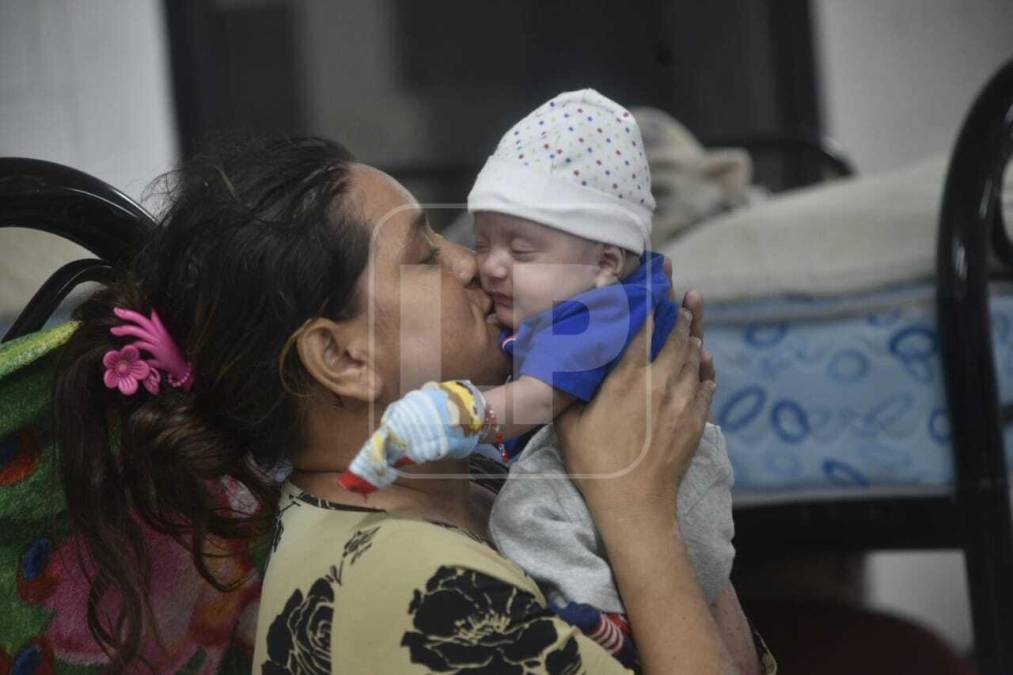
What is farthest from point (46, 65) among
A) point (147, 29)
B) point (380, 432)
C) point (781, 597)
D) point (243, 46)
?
point (380, 432)

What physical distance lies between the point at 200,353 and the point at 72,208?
173 millimetres

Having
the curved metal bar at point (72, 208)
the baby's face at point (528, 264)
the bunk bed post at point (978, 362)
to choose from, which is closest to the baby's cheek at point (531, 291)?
the baby's face at point (528, 264)

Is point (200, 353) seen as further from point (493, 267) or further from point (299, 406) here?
point (493, 267)

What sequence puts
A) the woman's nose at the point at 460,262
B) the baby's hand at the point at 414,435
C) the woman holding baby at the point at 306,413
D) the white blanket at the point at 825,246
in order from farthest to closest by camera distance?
the white blanket at the point at 825,246 < the woman's nose at the point at 460,262 < the woman holding baby at the point at 306,413 < the baby's hand at the point at 414,435

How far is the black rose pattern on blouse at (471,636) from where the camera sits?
3.02ft

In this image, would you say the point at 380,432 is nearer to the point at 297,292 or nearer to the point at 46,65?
the point at 297,292

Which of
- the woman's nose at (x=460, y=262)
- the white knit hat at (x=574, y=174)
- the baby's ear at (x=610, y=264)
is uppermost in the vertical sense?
the white knit hat at (x=574, y=174)

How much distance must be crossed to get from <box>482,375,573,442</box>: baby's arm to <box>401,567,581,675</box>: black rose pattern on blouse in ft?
0.49

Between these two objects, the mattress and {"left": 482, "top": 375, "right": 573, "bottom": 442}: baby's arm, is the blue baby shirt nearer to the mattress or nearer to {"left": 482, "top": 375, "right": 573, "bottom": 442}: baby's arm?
{"left": 482, "top": 375, "right": 573, "bottom": 442}: baby's arm

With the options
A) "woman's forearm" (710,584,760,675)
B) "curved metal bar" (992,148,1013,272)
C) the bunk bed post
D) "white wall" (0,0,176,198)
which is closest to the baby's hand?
"woman's forearm" (710,584,760,675)

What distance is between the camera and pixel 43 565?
1048 millimetres

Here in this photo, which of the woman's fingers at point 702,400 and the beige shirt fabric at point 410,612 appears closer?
the beige shirt fabric at point 410,612

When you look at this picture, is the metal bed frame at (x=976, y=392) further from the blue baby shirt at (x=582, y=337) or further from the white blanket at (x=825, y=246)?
the blue baby shirt at (x=582, y=337)

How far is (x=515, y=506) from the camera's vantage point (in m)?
1.08
